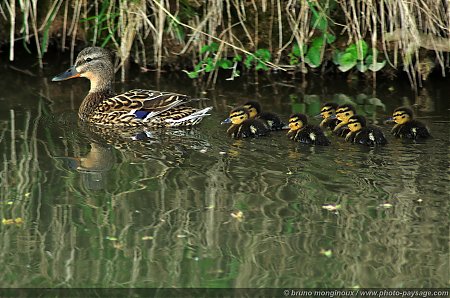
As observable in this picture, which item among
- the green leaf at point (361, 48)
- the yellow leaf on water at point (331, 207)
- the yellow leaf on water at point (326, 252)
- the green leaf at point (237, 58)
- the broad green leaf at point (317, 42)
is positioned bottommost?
the yellow leaf on water at point (326, 252)

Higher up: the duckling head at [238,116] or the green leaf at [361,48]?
the green leaf at [361,48]

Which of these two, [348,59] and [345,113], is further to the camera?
[348,59]

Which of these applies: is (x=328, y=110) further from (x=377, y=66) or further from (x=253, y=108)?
(x=377, y=66)

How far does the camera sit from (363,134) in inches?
250

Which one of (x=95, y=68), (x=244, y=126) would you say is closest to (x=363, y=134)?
(x=244, y=126)

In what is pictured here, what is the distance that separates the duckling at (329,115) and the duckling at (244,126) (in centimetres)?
51

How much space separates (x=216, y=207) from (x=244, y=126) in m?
1.44

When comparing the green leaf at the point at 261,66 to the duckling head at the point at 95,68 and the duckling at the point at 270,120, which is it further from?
the duckling head at the point at 95,68

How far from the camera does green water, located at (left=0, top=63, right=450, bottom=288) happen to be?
4477 mm

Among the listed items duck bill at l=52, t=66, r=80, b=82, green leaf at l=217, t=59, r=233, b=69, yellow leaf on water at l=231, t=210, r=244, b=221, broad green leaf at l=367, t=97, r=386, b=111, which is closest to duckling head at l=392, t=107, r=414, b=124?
broad green leaf at l=367, t=97, r=386, b=111

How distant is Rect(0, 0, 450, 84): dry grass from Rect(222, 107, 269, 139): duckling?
716 mm

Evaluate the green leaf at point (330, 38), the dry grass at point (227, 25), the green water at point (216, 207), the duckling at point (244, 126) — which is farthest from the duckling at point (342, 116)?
the green leaf at point (330, 38)

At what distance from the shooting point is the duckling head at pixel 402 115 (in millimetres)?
6613

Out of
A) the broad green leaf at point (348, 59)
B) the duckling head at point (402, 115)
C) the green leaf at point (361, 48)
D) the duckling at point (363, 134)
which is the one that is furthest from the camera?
the broad green leaf at point (348, 59)
